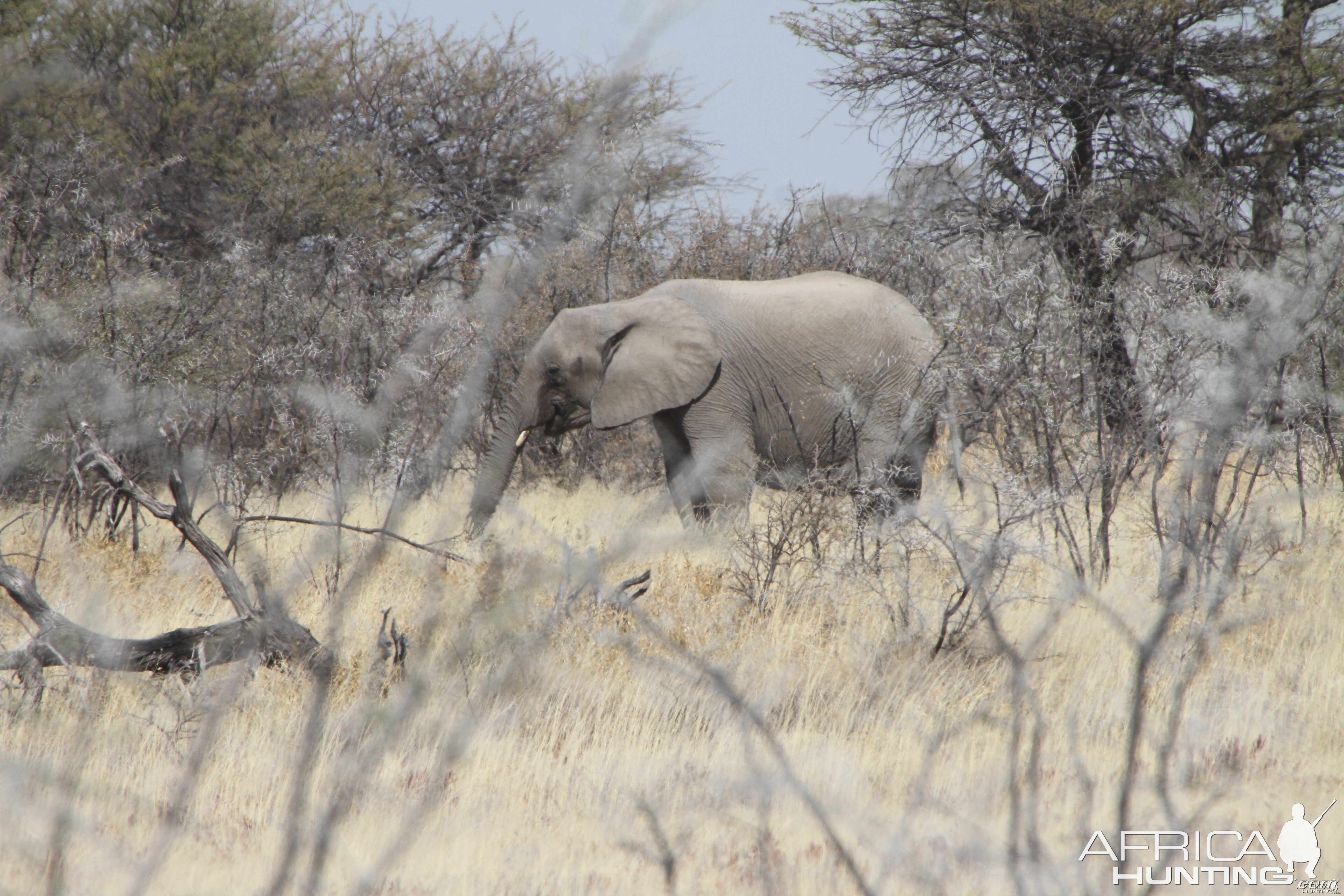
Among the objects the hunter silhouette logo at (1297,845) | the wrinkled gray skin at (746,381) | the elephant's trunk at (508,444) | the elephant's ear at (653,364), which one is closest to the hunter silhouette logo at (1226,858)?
the hunter silhouette logo at (1297,845)

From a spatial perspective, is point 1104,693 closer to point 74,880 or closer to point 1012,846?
point 1012,846

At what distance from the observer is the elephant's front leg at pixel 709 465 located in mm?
7039

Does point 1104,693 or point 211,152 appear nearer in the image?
point 1104,693

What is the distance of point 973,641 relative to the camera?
4.99 meters

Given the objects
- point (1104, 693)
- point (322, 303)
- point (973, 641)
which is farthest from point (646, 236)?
point (1104, 693)

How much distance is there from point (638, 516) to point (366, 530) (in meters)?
1.10

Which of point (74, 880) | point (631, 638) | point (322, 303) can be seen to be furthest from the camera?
point (322, 303)

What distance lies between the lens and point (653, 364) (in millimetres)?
7316

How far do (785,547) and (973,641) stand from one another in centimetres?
145

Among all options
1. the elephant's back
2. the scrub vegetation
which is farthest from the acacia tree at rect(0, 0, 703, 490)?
the elephant's back

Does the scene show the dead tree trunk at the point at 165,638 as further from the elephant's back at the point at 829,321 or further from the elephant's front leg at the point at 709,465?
the elephant's back at the point at 829,321

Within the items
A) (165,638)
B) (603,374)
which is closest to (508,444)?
(603,374)

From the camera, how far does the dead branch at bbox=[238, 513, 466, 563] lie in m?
1.24

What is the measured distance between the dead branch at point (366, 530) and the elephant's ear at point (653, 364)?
1518 mm
